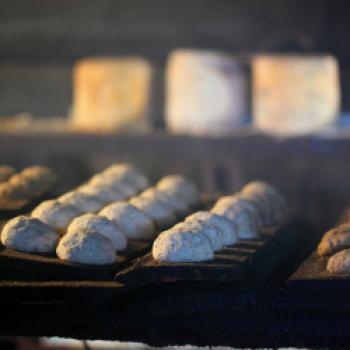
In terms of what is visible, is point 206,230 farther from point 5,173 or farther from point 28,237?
point 5,173

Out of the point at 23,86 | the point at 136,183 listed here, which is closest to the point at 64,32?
the point at 23,86

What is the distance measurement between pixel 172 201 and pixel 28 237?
2.53 ft

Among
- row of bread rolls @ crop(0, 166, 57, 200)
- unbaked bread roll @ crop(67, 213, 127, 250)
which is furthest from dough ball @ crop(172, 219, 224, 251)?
row of bread rolls @ crop(0, 166, 57, 200)

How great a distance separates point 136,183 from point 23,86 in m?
3.38

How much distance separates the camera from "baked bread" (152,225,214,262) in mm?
2447

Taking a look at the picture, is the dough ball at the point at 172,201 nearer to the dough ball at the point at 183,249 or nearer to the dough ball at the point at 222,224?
the dough ball at the point at 222,224

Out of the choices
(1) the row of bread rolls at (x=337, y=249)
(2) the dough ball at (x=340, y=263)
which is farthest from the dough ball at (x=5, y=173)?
(2) the dough ball at (x=340, y=263)

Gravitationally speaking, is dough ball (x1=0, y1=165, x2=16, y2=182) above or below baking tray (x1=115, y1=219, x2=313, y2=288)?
above

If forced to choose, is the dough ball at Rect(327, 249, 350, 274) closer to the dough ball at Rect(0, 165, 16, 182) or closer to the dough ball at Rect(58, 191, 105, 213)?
the dough ball at Rect(58, 191, 105, 213)

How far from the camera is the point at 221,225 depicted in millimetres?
2727

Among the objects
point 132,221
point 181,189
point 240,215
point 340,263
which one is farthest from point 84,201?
point 340,263

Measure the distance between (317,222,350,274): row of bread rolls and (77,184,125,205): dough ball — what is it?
888 mm

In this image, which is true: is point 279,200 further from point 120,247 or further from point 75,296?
point 75,296

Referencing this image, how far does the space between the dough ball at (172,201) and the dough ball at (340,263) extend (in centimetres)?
84
